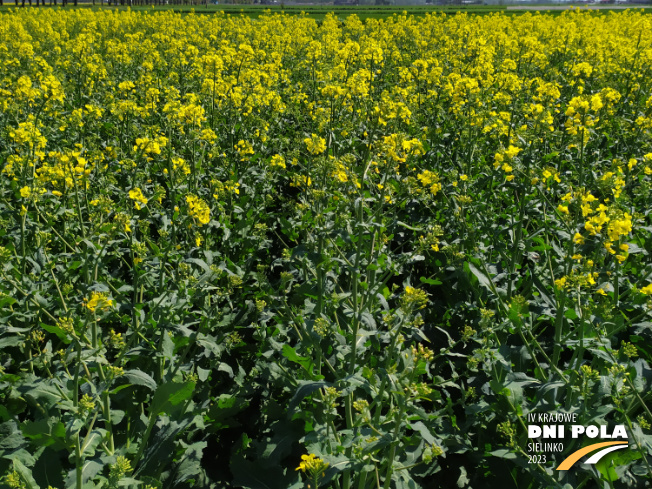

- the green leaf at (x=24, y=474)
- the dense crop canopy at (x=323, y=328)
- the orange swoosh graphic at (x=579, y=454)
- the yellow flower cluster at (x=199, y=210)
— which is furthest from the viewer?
the yellow flower cluster at (x=199, y=210)

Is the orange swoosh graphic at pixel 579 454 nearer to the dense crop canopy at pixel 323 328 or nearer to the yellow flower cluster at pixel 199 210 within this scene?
the dense crop canopy at pixel 323 328

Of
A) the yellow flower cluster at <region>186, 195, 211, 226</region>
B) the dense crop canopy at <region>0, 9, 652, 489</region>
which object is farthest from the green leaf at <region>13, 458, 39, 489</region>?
the yellow flower cluster at <region>186, 195, 211, 226</region>

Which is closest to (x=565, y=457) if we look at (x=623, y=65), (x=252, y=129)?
(x=252, y=129)

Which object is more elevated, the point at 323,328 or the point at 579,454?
the point at 323,328

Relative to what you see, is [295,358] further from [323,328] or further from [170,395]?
[170,395]

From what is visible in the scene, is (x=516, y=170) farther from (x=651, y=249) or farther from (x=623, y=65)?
(x=623, y=65)

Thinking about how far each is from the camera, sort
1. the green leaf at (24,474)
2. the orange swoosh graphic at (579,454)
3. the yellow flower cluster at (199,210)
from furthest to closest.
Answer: the yellow flower cluster at (199,210) → the orange swoosh graphic at (579,454) → the green leaf at (24,474)

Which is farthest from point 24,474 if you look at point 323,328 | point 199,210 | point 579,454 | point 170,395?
point 579,454

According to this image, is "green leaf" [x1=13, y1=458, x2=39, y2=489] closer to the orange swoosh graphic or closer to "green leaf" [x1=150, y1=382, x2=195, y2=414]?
"green leaf" [x1=150, y1=382, x2=195, y2=414]

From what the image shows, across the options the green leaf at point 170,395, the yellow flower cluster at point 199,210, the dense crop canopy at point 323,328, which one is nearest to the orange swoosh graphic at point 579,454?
the dense crop canopy at point 323,328

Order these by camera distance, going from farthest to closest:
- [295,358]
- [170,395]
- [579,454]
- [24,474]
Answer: [295,358] → [579,454] → [170,395] → [24,474]

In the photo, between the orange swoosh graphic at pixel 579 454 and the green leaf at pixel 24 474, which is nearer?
the green leaf at pixel 24 474

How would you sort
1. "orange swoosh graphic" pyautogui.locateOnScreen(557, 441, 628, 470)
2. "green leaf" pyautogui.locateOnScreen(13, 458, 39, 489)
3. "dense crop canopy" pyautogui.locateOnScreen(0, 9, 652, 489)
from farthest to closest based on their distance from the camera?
"orange swoosh graphic" pyautogui.locateOnScreen(557, 441, 628, 470), "dense crop canopy" pyautogui.locateOnScreen(0, 9, 652, 489), "green leaf" pyautogui.locateOnScreen(13, 458, 39, 489)

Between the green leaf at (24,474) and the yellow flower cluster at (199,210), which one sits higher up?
the yellow flower cluster at (199,210)
